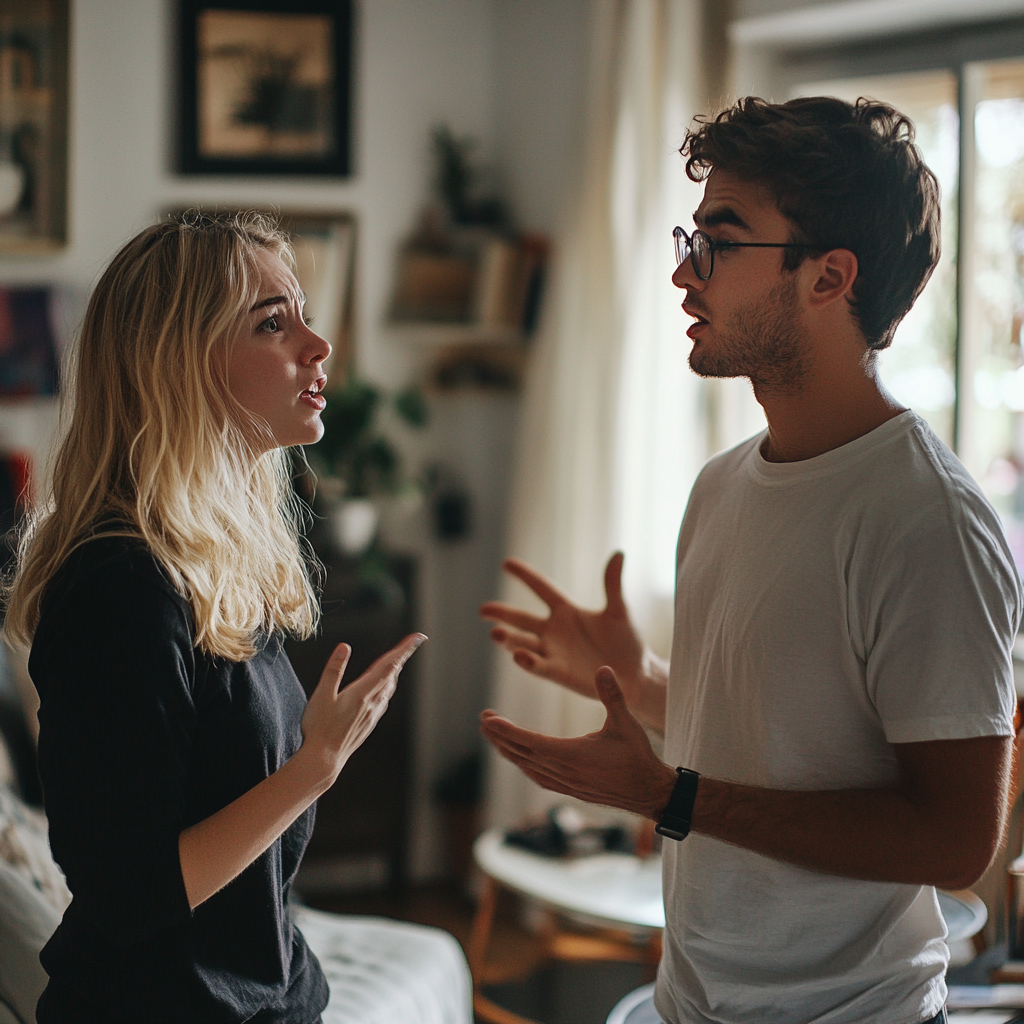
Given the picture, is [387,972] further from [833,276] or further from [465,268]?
[465,268]

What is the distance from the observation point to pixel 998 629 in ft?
3.59

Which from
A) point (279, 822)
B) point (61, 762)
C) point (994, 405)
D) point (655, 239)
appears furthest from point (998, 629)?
point (655, 239)

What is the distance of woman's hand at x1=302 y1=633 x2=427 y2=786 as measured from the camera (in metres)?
1.18

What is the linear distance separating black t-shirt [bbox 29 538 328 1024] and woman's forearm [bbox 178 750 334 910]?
0.07ft

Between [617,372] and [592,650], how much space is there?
5.87 feet

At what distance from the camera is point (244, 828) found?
3.74 feet

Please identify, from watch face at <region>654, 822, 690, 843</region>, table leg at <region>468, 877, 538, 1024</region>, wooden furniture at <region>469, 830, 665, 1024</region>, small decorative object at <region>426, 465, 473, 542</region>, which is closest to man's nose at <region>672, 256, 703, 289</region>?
watch face at <region>654, 822, 690, 843</region>

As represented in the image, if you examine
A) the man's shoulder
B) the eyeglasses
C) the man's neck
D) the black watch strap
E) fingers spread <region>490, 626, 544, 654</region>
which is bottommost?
the black watch strap

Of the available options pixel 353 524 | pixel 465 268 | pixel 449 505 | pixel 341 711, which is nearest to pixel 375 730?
pixel 353 524

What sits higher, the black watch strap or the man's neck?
the man's neck

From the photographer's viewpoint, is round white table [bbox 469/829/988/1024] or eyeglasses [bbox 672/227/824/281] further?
round white table [bbox 469/829/988/1024]

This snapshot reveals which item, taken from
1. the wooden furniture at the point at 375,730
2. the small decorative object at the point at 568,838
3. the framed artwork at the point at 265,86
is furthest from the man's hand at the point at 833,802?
the framed artwork at the point at 265,86

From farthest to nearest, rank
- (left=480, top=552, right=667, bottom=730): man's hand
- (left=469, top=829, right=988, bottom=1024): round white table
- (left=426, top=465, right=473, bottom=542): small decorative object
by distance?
1. (left=426, top=465, right=473, bottom=542): small decorative object
2. (left=469, top=829, right=988, bottom=1024): round white table
3. (left=480, top=552, right=667, bottom=730): man's hand

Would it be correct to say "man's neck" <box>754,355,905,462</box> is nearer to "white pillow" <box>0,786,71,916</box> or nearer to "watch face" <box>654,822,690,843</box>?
"watch face" <box>654,822,690,843</box>
